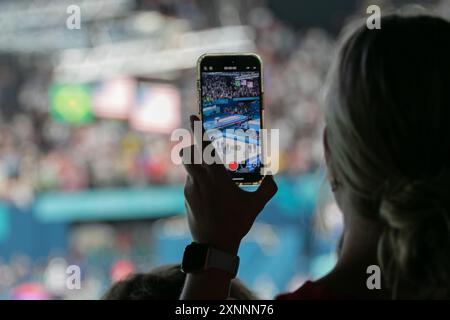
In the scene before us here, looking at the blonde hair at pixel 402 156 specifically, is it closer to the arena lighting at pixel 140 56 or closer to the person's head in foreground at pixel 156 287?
the person's head in foreground at pixel 156 287

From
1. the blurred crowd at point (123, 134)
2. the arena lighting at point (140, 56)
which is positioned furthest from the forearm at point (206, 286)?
the arena lighting at point (140, 56)

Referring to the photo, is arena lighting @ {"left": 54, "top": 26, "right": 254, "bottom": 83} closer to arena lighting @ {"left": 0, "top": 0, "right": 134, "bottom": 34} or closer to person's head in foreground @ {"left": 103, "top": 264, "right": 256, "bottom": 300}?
arena lighting @ {"left": 0, "top": 0, "right": 134, "bottom": 34}

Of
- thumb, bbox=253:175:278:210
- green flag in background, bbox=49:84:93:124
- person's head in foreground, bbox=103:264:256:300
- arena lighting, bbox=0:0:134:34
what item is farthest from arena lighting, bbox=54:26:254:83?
thumb, bbox=253:175:278:210

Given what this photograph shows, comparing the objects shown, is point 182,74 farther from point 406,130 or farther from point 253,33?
point 406,130

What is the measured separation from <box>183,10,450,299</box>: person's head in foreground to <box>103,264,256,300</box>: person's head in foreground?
224 mm

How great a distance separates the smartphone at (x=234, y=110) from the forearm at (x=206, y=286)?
0.13 meters

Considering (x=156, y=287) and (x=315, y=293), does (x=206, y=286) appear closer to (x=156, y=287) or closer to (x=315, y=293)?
(x=315, y=293)

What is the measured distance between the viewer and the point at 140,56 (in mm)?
6375

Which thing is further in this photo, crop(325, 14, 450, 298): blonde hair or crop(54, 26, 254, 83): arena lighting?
crop(54, 26, 254, 83): arena lighting

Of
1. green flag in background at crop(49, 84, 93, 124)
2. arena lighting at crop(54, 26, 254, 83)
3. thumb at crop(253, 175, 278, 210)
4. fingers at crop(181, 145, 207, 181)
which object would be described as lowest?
thumb at crop(253, 175, 278, 210)

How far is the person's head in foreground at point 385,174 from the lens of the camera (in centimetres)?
42

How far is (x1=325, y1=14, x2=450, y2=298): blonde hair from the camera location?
16.6 inches

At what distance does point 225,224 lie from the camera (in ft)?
1.51

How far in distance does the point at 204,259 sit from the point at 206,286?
0.06 ft
